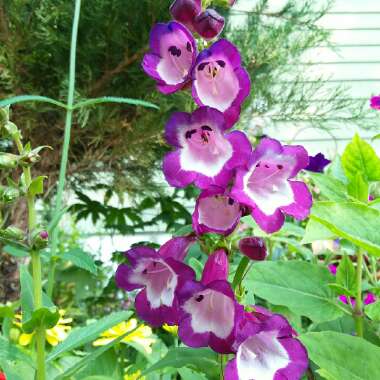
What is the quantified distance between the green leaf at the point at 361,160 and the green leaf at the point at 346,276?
0.11m

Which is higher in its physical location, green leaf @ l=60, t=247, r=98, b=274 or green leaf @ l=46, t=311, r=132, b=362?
green leaf @ l=60, t=247, r=98, b=274

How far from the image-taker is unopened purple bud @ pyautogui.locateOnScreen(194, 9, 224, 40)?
583 mm

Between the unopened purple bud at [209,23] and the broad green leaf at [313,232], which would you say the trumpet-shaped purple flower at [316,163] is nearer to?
the broad green leaf at [313,232]

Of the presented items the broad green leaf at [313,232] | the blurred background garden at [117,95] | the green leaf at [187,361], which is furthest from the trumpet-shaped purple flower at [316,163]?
the green leaf at [187,361]

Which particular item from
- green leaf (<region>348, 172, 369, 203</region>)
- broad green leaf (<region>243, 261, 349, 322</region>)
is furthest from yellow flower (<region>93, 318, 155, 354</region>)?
green leaf (<region>348, 172, 369, 203</region>)

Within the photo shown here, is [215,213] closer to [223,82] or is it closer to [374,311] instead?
[223,82]

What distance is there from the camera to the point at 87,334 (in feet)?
2.19

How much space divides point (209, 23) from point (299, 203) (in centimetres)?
19

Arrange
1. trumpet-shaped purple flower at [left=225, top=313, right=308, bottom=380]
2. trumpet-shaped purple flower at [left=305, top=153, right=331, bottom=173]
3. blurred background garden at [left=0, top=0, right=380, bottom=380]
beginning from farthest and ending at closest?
blurred background garden at [left=0, top=0, right=380, bottom=380]
trumpet-shaped purple flower at [left=305, top=153, right=331, bottom=173]
trumpet-shaped purple flower at [left=225, top=313, right=308, bottom=380]

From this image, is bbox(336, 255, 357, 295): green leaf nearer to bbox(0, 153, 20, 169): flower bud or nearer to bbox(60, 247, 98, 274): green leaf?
bbox(60, 247, 98, 274): green leaf

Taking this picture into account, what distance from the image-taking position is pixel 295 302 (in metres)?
0.77

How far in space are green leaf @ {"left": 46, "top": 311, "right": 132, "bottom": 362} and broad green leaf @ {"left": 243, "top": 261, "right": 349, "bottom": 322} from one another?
6.7 inches

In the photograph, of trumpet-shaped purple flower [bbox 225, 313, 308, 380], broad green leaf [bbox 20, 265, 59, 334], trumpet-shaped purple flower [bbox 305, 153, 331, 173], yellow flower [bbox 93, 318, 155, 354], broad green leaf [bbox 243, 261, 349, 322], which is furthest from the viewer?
trumpet-shaped purple flower [bbox 305, 153, 331, 173]

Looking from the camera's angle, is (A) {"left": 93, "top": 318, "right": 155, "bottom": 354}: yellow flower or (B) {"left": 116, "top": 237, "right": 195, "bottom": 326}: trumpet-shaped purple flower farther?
(A) {"left": 93, "top": 318, "right": 155, "bottom": 354}: yellow flower
